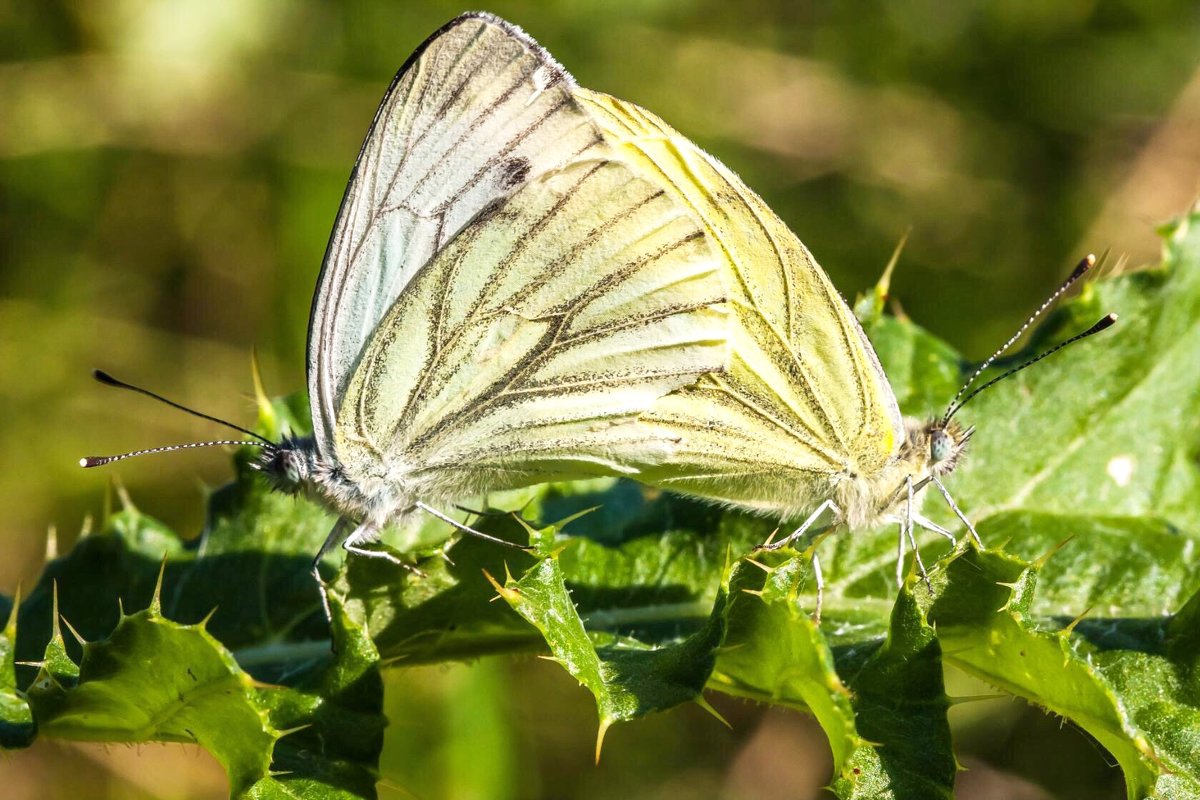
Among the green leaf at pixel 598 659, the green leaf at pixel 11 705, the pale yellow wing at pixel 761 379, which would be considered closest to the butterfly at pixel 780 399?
→ the pale yellow wing at pixel 761 379

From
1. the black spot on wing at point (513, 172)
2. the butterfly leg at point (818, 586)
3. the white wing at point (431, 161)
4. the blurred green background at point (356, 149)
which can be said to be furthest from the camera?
the blurred green background at point (356, 149)

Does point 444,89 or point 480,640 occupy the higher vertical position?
point 444,89

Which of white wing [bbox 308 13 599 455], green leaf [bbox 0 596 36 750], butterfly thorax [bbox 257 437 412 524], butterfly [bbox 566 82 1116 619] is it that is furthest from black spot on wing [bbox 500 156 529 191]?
green leaf [bbox 0 596 36 750]

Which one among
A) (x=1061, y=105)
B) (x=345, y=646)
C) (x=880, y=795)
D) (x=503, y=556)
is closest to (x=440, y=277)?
(x=503, y=556)

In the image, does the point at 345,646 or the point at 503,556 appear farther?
the point at 503,556

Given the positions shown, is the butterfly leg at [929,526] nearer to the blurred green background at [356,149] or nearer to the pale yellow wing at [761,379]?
the pale yellow wing at [761,379]

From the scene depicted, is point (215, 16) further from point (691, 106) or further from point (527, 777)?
point (527, 777)

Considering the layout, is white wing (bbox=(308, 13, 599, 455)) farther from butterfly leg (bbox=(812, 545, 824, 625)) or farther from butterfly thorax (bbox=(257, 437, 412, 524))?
butterfly leg (bbox=(812, 545, 824, 625))
